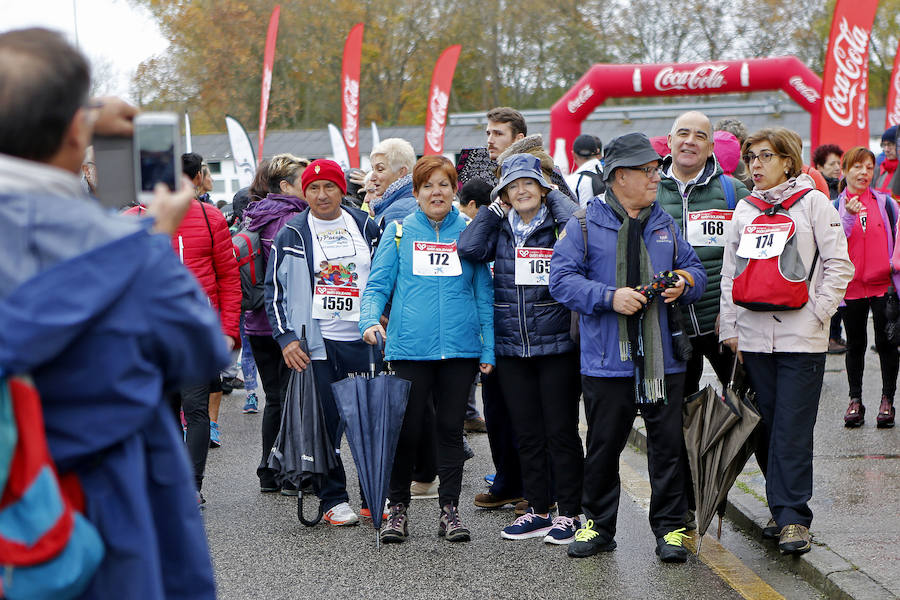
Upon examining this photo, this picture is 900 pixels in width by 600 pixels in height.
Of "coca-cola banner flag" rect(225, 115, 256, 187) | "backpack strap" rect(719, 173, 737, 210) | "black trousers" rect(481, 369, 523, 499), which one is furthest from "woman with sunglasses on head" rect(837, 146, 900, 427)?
"coca-cola banner flag" rect(225, 115, 256, 187)

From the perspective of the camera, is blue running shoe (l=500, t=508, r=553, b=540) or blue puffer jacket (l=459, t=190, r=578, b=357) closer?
blue puffer jacket (l=459, t=190, r=578, b=357)

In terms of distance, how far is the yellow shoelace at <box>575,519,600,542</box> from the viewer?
5.54 meters

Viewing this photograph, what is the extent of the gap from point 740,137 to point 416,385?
143 inches

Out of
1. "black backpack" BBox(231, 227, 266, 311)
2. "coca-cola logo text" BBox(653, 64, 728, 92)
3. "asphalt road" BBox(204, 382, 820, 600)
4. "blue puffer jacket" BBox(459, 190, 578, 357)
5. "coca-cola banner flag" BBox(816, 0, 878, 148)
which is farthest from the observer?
"coca-cola logo text" BBox(653, 64, 728, 92)

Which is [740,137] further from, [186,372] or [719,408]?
[186,372]

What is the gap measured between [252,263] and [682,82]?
713 inches

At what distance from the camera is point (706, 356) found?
5895 mm

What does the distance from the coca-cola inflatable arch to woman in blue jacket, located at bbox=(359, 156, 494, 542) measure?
17.7 meters

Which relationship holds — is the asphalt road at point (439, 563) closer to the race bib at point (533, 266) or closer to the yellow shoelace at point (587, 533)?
the yellow shoelace at point (587, 533)

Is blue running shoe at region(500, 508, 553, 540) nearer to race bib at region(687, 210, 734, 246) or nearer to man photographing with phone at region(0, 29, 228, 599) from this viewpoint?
race bib at region(687, 210, 734, 246)

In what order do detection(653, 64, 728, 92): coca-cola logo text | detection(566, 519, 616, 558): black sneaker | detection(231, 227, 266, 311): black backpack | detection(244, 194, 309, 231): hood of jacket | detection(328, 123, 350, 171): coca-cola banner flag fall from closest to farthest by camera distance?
detection(566, 519, 616, 558): black sneaker, detection(244, 194, 309, 231): hood of jacket, detection(231, 227, 266, 311): black backpack, detection(328, 123, 350, 171): coca-cola banner flag, detection(653, 64, 728, 92): coca-cola logo text

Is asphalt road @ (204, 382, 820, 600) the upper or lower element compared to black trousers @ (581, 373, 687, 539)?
lower

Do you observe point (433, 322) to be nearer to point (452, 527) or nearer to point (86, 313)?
point (452, 527)

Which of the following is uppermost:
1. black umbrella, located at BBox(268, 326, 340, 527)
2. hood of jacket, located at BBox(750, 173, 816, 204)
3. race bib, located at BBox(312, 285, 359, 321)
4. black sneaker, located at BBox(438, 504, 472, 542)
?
hood of jacket, located at BBox(750, 173, 816, 204)
